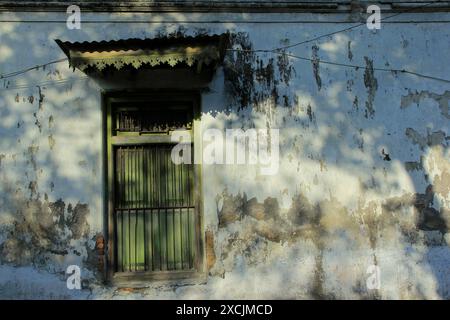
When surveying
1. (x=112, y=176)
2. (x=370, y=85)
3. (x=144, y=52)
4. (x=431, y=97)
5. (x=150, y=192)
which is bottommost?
(x=150, y=192)

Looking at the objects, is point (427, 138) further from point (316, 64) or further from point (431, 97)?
point (316, 64)

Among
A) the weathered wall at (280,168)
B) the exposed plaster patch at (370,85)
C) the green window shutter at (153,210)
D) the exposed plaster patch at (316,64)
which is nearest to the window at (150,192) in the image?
the green window shutter at (153,210)

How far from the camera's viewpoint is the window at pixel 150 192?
271 inches

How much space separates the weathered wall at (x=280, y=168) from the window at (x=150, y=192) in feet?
0.71

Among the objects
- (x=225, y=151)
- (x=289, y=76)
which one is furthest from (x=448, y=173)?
(x=225, y=151)

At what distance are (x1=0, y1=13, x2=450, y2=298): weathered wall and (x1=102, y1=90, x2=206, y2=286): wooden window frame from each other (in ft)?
0.41

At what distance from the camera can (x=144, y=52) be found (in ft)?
20.5

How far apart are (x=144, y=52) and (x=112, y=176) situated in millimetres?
1621

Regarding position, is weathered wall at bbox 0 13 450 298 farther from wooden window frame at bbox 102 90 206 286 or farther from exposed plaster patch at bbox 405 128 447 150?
wooden window frame at bbox 102 90 206 286

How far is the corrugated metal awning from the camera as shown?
245 inches

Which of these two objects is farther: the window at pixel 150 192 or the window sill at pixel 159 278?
the window at pixel 150 192

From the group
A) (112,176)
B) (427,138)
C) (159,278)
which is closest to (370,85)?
(427,138)

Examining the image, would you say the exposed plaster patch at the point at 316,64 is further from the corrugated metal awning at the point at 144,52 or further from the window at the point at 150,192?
the window at the point at 150,192

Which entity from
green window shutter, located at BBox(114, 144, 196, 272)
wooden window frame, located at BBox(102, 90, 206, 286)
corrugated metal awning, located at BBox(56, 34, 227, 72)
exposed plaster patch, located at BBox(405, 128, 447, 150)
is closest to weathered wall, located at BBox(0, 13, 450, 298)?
exposed plaster patch, located at BBox(405, 128, 447, 150)
